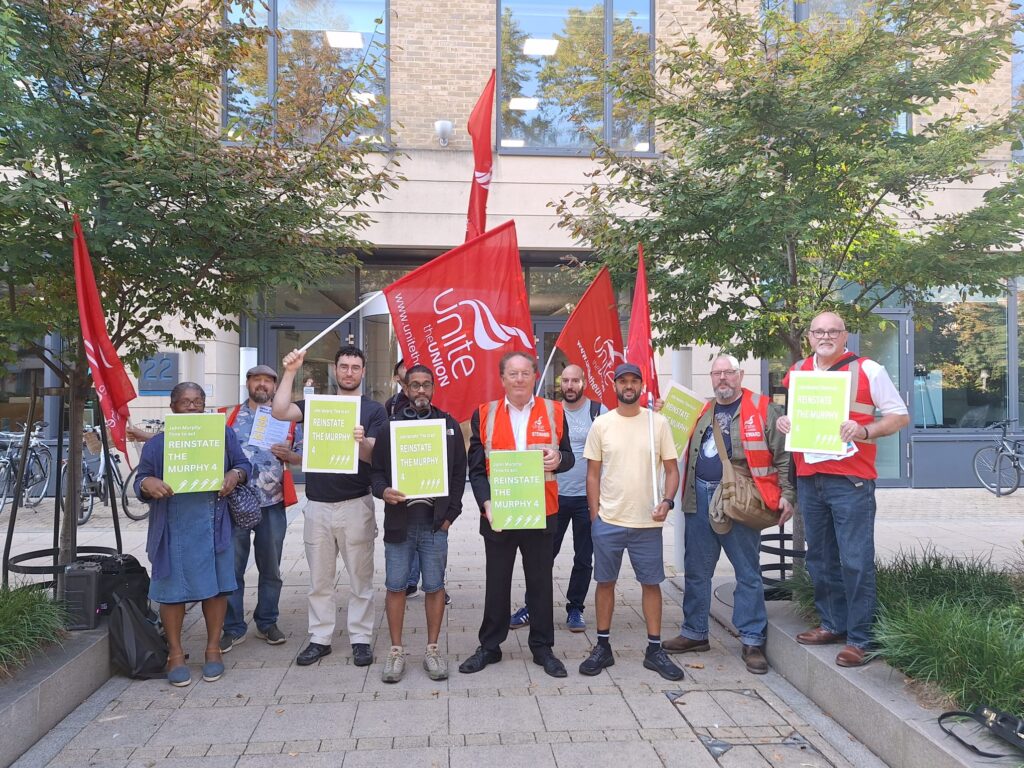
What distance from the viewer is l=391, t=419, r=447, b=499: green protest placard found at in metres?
4.66

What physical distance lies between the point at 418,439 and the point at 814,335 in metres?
2.49

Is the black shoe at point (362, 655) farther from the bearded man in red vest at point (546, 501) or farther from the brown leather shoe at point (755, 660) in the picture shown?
the brown leather shoe at point (755, 660)

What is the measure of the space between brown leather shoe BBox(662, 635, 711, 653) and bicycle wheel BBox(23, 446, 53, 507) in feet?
32.3

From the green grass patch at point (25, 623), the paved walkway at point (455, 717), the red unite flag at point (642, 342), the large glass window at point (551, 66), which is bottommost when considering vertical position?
the paved walkway at point (455, 717)

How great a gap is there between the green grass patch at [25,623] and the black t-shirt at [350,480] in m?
1.63

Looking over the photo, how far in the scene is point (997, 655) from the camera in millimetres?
3520

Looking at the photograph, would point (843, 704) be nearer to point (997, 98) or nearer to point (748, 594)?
point (748, 594)

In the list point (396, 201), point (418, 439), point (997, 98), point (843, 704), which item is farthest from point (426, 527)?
point (997, 98)

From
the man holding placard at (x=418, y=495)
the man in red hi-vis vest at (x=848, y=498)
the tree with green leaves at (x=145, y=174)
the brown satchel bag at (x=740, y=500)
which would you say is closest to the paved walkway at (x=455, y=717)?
the man holding placard at (x=418, y=495)

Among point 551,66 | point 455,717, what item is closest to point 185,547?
point 455,717

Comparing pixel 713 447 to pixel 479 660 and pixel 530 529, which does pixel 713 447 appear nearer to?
pixel 530 529

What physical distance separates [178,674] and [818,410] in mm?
4231

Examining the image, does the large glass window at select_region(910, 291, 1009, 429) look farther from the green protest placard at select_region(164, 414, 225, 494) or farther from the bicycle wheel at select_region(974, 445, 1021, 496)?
the green protest placard at select_region(164, 414, 225, 494)

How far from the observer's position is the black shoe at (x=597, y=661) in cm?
484
